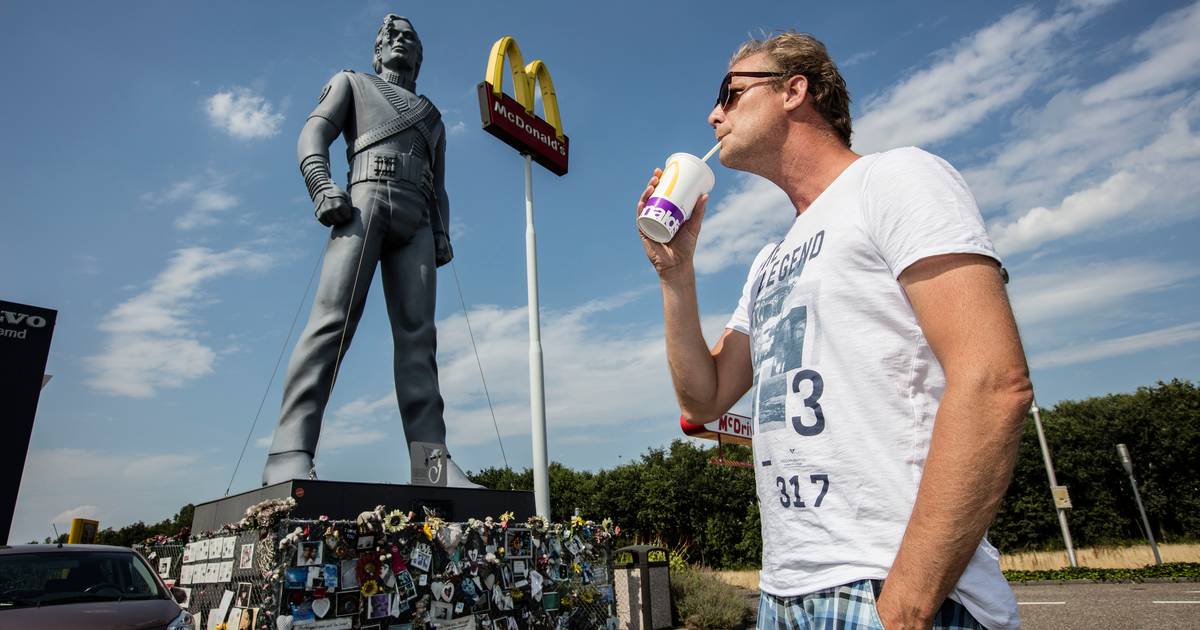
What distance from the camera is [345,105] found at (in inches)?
282

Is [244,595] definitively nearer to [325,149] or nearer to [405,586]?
[405,586]

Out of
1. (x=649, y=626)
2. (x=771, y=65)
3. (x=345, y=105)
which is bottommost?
(x=649, y=626)

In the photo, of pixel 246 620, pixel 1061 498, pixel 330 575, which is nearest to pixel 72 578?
pixel 246 620

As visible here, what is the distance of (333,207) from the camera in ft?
21.5

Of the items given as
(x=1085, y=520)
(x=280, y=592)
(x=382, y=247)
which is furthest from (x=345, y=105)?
(x=1085, y=520)

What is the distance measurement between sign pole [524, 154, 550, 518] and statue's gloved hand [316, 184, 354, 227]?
3.34 meters

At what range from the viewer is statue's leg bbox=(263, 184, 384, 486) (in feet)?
19.5

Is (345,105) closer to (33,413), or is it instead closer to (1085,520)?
(33,413)

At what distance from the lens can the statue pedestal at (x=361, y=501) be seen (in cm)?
506

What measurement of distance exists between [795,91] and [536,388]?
769 centimetres

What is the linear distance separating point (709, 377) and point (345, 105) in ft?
21.0

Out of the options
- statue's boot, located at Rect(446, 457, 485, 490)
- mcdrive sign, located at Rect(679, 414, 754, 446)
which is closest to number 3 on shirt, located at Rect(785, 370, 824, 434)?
statue's boot, located at Rect(446, 457, 485, 490)

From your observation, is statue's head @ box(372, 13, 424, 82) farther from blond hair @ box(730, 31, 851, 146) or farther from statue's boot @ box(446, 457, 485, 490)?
blond hair @ box(730, 31, 851, 146)

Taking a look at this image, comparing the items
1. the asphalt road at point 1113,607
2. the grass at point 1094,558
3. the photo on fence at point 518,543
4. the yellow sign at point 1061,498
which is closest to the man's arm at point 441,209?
the photo on fence at point 518,543
